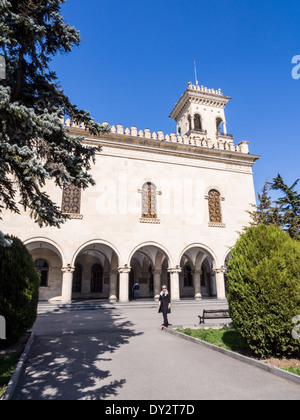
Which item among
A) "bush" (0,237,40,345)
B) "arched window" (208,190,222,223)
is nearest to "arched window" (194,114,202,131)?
"arched window" (208,190,222,223)

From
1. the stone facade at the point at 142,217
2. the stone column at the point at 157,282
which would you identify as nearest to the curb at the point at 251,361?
the stone facade at the point at 142,217

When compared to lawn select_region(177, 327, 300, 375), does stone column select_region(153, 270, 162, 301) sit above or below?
above

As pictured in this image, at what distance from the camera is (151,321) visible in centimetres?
1142

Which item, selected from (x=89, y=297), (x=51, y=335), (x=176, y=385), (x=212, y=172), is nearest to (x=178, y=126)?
(x=212, y=172)

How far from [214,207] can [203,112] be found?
66.2 ft

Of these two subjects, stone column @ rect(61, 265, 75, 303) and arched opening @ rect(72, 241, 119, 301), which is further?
arched opening @ rect(72, 241, 119, 301)

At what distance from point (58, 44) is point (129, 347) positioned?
325 inches

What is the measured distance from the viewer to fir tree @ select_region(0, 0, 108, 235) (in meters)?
5.31

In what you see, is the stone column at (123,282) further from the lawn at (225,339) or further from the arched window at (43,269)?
the lawn at (225,339)

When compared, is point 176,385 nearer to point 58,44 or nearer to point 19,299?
point 19,299

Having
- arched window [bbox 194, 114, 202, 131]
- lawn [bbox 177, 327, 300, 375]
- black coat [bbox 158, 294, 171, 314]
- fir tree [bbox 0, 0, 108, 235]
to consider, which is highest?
arched window [bbox 194, 114, 202, 131]

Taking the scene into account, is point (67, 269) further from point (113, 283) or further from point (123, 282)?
point (113, 283)

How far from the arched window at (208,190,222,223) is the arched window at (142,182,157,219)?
489 centimetres

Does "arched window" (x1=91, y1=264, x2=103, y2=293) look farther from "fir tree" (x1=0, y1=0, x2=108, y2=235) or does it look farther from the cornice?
"fir tree" (x1=0, y1=0, x2=108, y2=235)
